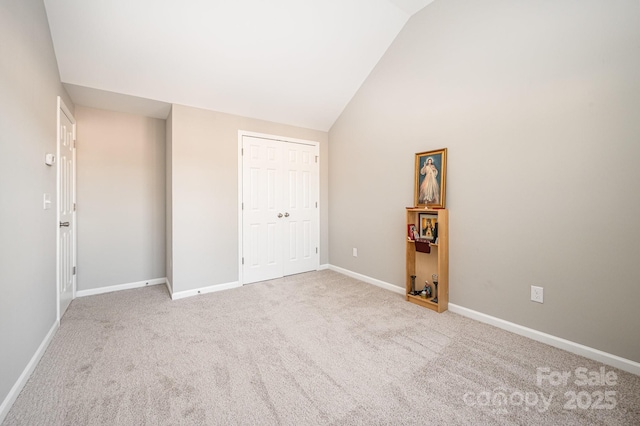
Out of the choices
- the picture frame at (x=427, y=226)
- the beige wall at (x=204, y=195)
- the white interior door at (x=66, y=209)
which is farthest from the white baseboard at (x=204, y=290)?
the picture frame at (x=427, y=226)

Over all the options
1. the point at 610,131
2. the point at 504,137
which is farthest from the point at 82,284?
the point at 610,131

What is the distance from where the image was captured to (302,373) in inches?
71.1

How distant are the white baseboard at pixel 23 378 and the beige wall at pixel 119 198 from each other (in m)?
1.31

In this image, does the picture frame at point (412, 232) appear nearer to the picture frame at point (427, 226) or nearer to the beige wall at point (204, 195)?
the picture frame at point (427, 226)

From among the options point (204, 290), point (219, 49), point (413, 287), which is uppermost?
point (219, 49)

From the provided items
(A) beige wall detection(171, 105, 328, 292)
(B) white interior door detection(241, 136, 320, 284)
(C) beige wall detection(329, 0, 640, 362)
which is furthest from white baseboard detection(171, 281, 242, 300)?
(C) beige wall detection(329, 0, 640, 362)

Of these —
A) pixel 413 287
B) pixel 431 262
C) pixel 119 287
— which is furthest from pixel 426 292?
pixel 119 287

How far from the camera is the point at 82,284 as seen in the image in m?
3.27

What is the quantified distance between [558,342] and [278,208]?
3317 mm

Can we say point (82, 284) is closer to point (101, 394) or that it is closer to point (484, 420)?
point (101, 394)

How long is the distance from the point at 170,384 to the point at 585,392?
2.57 metres

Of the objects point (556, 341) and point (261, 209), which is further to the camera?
point (261, 209)

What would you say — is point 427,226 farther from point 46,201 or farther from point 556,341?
point 46,201

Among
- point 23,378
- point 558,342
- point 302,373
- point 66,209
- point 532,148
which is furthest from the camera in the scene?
point 66,209
